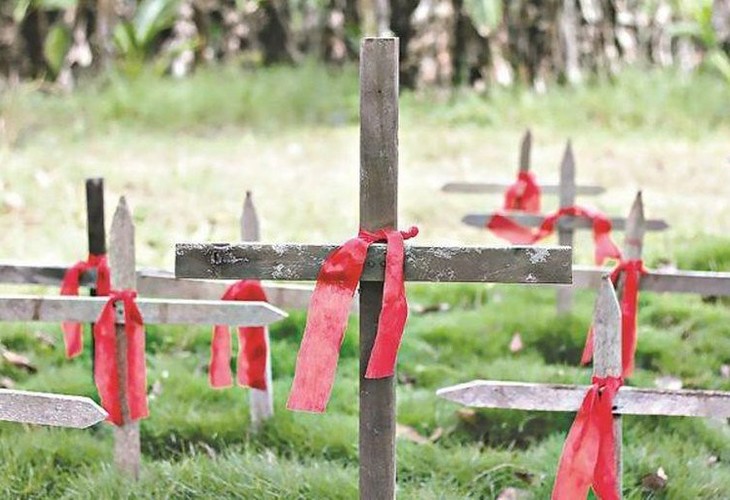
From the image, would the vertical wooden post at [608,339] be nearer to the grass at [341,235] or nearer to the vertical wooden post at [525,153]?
the grass at [341,235]

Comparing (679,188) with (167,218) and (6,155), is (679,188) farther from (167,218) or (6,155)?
(6,155)

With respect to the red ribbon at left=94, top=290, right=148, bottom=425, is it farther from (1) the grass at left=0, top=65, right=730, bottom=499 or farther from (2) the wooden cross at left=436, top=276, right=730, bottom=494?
(2) the wooden cross at left=436, top=276, right=730, bottom=494

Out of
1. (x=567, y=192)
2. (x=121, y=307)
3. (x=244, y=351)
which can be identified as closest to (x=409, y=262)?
(x=121, y=307)

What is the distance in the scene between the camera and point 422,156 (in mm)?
9594

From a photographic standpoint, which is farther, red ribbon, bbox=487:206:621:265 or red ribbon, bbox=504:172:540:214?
red ribbon, bbox=504:172:540:214

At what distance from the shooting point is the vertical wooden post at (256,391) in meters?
4.24

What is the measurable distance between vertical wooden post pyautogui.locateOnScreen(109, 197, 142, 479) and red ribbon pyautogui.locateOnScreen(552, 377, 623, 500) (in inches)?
55.2

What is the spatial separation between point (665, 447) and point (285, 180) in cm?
497

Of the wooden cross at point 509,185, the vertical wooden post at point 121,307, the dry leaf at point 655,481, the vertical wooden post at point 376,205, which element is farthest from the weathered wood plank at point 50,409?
the wooden cross at point 509,185

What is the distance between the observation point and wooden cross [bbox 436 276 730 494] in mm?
3152

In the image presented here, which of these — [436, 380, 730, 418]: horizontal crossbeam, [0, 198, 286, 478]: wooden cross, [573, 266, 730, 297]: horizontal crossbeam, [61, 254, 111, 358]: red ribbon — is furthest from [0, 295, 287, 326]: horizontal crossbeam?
[573, 266, 730, 297]: horizontal crossbeam

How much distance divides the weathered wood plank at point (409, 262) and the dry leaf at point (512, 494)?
1.13 metres

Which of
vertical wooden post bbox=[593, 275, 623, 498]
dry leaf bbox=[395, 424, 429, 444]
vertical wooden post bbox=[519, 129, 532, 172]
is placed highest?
vertical wooden post bbox=[519, 129, 532, 172]

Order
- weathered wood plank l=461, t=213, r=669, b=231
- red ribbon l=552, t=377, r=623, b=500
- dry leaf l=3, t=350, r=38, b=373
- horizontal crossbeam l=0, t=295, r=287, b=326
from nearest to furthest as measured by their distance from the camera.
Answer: red ribbon l=552, t=377, r=623, b=500 < horizontal crossbeam l=0, t=295, r=287, b=326 < dry leaf l=3, t=350, r=38, b=373 < weathered wood plank l=461, t=213, r=669, b=231
